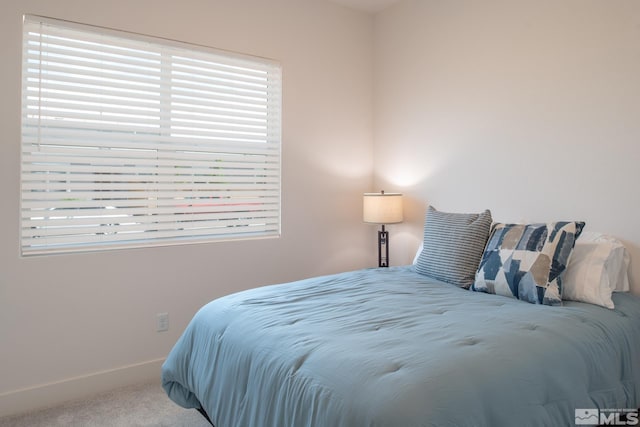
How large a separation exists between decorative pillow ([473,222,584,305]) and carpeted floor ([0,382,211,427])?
1713mm

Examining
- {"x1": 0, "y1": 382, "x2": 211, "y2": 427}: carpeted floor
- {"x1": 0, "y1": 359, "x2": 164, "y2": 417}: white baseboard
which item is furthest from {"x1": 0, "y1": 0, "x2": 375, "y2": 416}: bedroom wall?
{"x1": 0, "y1": 382, "x2": 211, "y2": 427}: carpeted floor

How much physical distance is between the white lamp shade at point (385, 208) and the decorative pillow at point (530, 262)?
114 centimetres

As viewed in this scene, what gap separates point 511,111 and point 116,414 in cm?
303

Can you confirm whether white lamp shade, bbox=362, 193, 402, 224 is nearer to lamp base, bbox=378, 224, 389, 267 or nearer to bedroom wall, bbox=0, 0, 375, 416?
lamp base, bbox=378, 224, 389, 267

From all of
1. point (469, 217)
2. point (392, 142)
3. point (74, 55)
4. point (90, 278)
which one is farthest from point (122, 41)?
point (469, 217)

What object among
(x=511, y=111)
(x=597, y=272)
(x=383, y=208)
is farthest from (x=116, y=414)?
(x=511, y=111)

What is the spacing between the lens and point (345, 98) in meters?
3.76

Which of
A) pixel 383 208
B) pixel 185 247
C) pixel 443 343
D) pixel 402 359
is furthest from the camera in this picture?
pixel 383 208

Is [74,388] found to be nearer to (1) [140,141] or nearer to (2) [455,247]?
(1) [140,141]

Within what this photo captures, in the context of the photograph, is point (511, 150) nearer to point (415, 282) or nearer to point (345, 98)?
point (415, 282)

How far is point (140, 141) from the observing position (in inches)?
111

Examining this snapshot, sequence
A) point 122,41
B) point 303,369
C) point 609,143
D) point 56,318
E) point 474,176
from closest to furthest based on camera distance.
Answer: point 303,369 → point 609,143 → point 56,318 → point 122,41 → point 474,176

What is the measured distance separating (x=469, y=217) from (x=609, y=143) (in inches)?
32.8

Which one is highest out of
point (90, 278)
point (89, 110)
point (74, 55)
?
point (74, 55)
